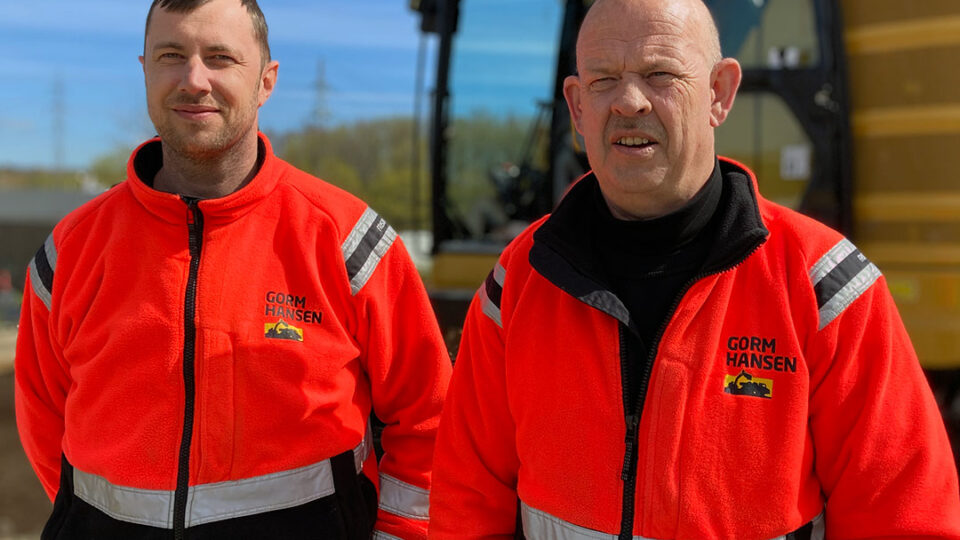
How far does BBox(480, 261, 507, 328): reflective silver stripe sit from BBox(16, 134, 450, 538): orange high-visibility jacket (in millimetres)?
289

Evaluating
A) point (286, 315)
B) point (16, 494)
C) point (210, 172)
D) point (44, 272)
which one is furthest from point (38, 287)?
point (16, 494)

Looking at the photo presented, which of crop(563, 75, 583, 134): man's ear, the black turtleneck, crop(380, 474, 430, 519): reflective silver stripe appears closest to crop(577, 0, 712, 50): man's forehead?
crop(563, 75, 583, 134): man's ear

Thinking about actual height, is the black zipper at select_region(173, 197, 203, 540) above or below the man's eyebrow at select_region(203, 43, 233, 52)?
below

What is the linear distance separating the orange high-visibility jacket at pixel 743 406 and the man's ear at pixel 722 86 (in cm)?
12

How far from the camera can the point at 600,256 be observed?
1.55 metres

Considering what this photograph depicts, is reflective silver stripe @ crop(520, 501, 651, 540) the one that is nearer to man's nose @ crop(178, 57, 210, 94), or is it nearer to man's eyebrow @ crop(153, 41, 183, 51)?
man's nose @ crop(178, 57, 210, 94)

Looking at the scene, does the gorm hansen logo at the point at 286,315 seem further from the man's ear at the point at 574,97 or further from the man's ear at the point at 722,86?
the man's ear at the point at 722,86

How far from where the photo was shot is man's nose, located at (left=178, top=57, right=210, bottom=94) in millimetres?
1772

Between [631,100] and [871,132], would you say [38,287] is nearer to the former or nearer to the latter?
[631,100]

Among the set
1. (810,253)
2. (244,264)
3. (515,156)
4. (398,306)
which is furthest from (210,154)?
(515,156)

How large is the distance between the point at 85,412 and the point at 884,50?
130 inches

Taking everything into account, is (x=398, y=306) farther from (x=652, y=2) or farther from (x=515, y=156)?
(x=515, y=156)

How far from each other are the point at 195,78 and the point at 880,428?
1.40 metres

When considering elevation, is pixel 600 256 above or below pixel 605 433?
above
